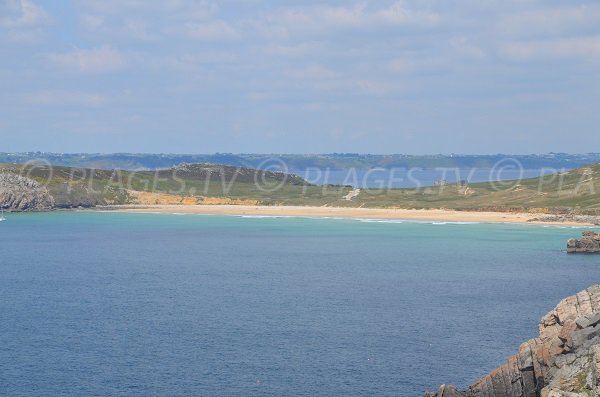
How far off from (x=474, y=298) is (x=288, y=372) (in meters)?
28.6

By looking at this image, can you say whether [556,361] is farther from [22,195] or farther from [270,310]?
[22,195]

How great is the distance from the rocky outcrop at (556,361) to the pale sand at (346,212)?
10562 cm

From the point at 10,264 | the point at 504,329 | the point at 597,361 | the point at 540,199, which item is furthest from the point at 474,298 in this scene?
the point at 540,199

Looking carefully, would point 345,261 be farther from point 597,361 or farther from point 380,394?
point 597,361

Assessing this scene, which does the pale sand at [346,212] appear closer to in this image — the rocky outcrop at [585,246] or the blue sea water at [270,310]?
the blue sea water at [270,310]

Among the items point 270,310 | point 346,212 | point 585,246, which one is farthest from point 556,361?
point 346,212

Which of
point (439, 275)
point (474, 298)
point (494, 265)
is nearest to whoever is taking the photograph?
point (474, 298)

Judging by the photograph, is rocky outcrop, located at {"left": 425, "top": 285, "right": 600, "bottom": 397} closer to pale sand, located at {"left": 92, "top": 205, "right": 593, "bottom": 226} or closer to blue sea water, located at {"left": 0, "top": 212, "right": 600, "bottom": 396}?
blue sea water, located at {"left": 0, "top": 212, "right": 600, "bottom": 396}

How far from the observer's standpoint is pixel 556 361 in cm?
4162

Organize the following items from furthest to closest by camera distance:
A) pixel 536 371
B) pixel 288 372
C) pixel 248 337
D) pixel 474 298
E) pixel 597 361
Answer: pixel 474 298, pixel 248 337, pixel 288 372, pixel 536 371, pixel 597 361

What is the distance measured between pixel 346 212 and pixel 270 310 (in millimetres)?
108909

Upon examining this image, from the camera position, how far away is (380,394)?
4806cm

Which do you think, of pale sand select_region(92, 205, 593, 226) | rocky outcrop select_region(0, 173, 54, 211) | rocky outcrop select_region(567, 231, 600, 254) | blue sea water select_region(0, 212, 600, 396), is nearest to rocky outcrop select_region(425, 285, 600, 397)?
blue sea water select_region(0, 212, 600, 396)

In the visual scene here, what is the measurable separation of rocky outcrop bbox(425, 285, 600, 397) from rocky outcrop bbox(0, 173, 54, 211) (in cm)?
15742
